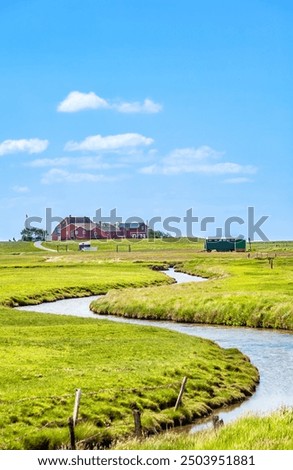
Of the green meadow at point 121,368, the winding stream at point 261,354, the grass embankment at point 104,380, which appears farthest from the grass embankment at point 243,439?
the winding stream at point 261,354

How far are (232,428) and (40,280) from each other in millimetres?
87046

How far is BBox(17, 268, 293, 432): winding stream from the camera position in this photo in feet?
118

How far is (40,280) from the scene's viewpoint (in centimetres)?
11019

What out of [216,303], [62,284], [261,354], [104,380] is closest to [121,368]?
[104,380]

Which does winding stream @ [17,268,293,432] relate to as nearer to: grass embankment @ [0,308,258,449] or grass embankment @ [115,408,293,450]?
grass embankment @ [0,308,258,449]

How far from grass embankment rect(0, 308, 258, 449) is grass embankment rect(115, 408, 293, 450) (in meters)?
5.42

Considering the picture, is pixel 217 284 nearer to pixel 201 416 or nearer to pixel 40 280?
pixel 40 280

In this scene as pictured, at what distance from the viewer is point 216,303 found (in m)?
72.0

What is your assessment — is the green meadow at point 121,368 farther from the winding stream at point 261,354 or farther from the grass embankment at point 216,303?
the winding stream at point 261,354

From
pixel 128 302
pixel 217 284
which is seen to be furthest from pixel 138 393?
pixel 217 284

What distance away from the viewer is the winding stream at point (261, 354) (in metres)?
35.8

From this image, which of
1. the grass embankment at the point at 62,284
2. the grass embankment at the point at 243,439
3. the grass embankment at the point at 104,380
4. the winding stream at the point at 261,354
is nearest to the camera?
the grass embankment at the point at 243,439

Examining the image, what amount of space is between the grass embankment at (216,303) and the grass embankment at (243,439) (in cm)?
3683

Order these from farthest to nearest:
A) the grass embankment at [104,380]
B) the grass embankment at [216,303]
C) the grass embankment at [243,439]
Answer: the grass embankment at [216,303] < the grass embankment at [104,380] < the grass embankment at [243,439]
